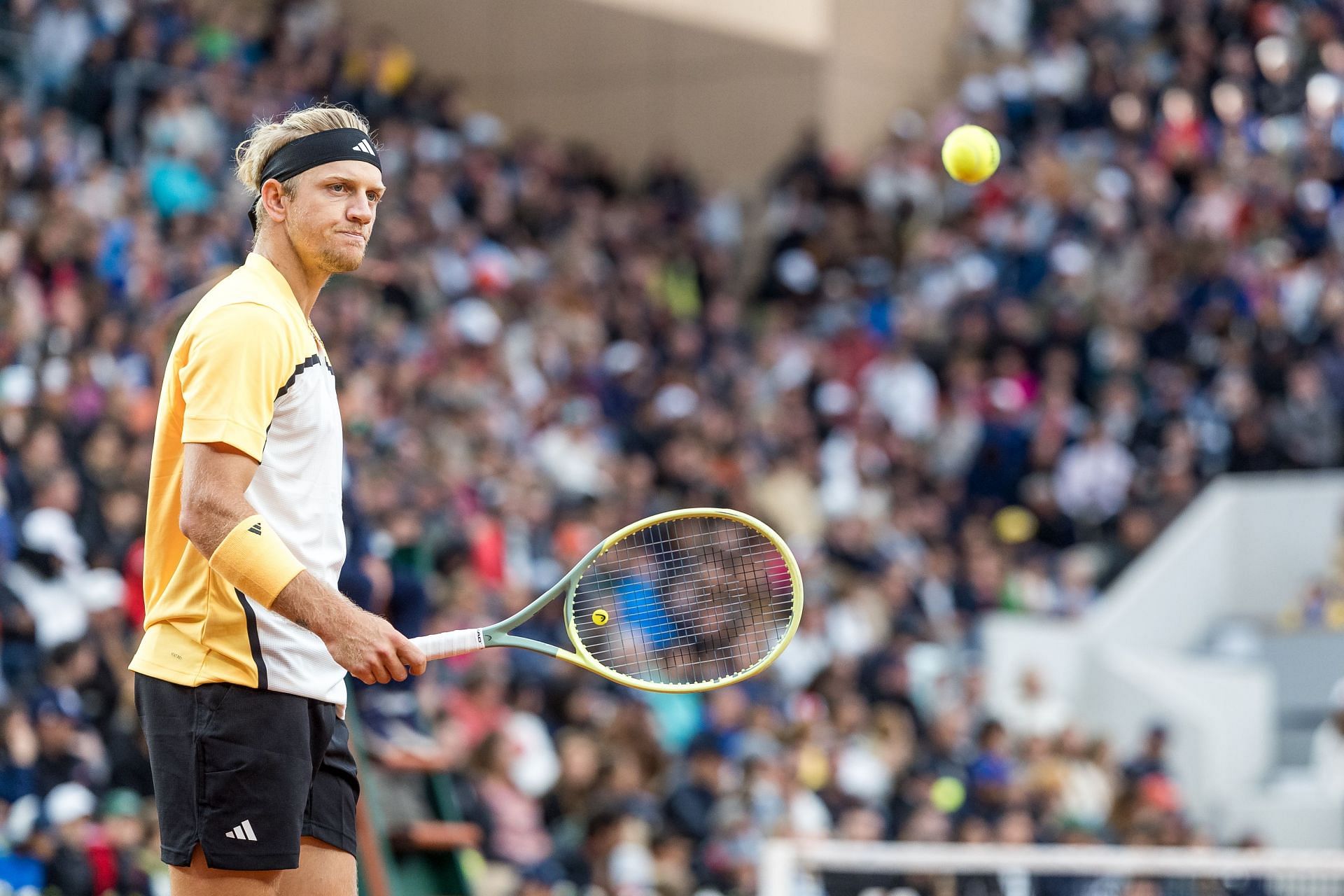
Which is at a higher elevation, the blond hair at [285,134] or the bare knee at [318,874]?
the blond hair at [285,134]

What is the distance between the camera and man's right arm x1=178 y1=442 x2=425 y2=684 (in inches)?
132

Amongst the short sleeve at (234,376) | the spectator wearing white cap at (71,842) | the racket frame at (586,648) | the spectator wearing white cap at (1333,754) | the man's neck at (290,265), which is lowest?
the spectator wearing white cap at (1333,754)

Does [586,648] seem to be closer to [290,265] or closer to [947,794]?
[290,265]

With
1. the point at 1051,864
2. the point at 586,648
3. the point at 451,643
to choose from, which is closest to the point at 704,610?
the point at 586,648

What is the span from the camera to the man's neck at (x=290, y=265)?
374 cm

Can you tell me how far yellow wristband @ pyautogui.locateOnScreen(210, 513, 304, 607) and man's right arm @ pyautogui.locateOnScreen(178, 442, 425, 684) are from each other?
0.01m

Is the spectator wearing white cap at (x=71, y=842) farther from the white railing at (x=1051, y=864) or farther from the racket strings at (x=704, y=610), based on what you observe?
the white railing at (x=1051, y=864)

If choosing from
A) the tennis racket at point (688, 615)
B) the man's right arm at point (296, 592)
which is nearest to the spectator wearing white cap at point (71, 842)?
the tennis racket at point (688, 615)

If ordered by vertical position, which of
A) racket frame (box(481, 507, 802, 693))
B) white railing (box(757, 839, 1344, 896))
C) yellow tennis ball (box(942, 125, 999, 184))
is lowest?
white railing (box(757, 839, 1344, 896))

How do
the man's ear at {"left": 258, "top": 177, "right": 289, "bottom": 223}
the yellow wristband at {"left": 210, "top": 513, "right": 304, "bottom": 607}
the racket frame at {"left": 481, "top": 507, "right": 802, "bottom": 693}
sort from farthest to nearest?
the racket frame at {"left": 481, "top": 507, "right": 802, "bottom": 693} < the man's ear at {"left": 258, "top": 177, "right": 289, "bottom": 223} < the yellow wristband at {"left": 210, "top": 513, "right": 304, "bottom": 607}

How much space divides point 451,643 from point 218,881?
59 centimetres

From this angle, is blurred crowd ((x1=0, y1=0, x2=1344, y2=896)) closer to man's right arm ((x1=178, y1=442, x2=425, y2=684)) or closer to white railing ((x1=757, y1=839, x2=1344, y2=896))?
white railing ((x1=757, y1=839, x2=1344, y2=896))

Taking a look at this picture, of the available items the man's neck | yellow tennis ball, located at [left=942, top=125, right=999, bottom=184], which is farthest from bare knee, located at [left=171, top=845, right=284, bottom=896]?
yellow tennis ball, located at [left=942, top=125, right=999, bottom=184]

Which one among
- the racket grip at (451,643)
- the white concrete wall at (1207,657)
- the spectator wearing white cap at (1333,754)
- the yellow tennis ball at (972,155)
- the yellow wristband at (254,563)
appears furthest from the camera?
the white concrete wall at (1207,657)
